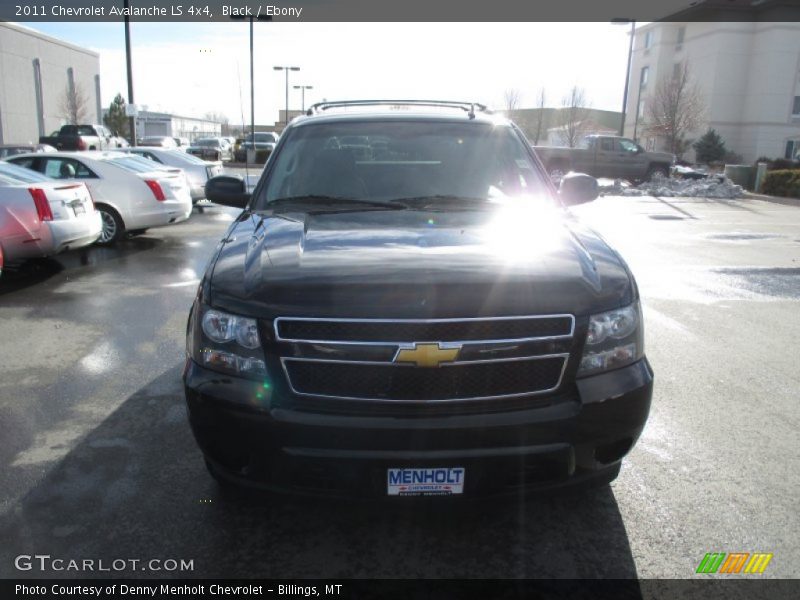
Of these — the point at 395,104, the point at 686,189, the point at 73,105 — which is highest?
the point at 73,105

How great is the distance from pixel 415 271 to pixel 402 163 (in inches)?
63.9

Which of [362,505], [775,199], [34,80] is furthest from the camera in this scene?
[34,80]

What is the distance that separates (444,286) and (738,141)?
58.4 m

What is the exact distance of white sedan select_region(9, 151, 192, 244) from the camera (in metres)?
11.2

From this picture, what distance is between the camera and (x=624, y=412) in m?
2.62

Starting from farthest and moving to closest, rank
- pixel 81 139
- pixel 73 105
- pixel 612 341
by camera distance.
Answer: pixel 73 105, pixel 81 139, pixel 612 341

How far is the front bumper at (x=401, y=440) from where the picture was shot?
95.8 inches

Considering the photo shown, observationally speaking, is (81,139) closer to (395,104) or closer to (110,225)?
(110,225)

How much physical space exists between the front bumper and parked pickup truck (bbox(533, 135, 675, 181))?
25.2 metres

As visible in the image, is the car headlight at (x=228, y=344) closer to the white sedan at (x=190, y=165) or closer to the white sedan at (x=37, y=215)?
the white sedan at (x=37, y=215)

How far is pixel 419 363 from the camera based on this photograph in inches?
97.0

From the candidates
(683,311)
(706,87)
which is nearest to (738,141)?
(706,87)

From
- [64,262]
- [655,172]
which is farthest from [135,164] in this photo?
[655,172]

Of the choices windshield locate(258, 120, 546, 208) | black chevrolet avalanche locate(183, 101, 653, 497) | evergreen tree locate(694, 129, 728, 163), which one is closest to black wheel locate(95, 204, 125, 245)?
windshield locate(258, 120, 546, 208)
